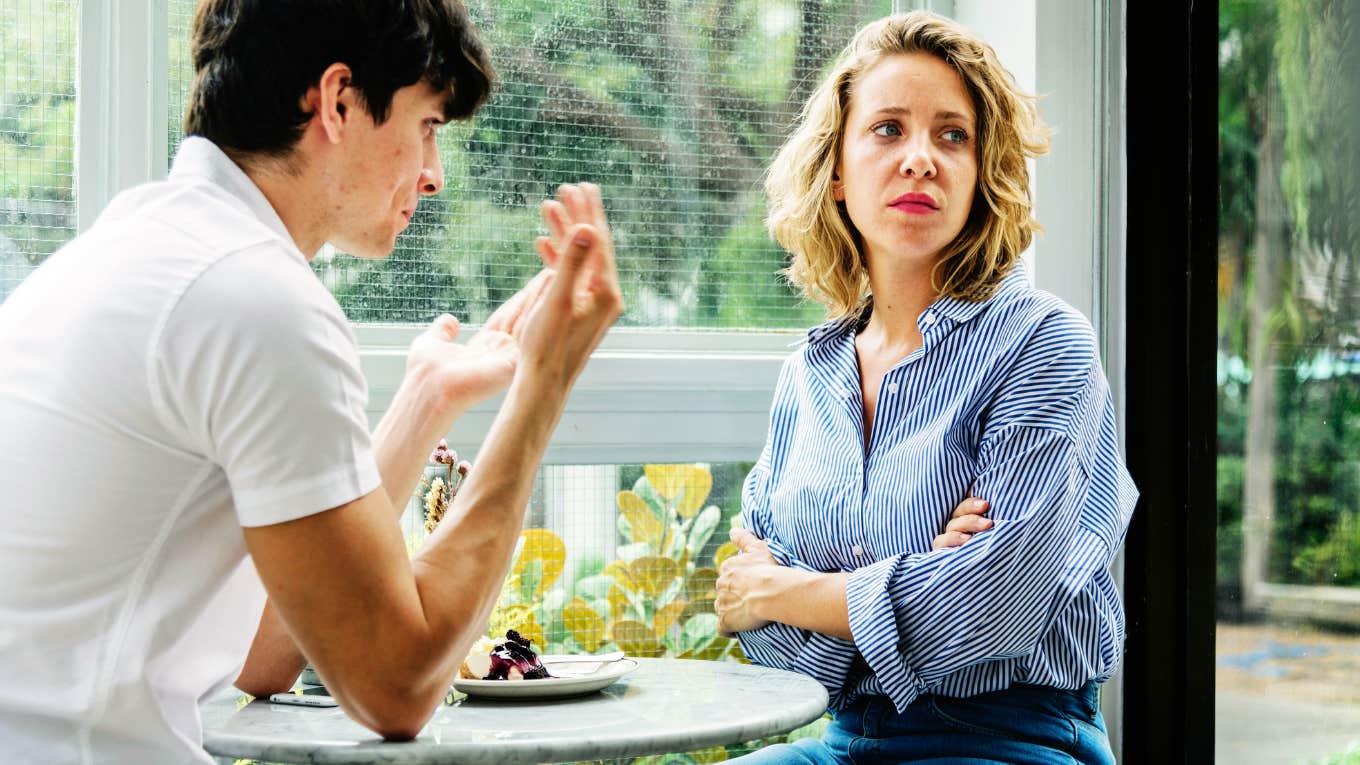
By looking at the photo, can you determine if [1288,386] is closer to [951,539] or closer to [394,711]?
[951,539]

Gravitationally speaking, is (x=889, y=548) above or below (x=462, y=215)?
below

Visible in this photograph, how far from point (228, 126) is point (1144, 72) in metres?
1.59

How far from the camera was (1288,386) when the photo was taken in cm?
195

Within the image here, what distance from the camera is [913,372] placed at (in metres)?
1.77

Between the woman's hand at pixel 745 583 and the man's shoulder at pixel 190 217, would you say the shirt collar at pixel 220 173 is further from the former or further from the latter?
the woman's hand at pixel 745 583

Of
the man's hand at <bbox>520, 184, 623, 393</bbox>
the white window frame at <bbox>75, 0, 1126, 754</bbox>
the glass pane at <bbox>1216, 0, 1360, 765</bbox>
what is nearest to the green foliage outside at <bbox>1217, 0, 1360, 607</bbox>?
the glass pane at <bbox>1216, 0, 1360, 765</bbox>

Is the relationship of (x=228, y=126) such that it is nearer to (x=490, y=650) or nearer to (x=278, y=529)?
(x=278, y=529)

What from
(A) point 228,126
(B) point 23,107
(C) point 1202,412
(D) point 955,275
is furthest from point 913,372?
(B) point 23,107

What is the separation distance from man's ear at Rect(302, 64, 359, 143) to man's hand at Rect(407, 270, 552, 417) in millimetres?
281

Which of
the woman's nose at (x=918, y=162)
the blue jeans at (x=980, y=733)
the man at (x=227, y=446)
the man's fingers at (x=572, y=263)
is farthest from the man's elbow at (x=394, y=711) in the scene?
the woman's nose at (x=918, y=162)

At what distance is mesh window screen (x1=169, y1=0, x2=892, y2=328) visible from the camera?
7.21ft

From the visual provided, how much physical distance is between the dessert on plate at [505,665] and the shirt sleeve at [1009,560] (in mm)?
426

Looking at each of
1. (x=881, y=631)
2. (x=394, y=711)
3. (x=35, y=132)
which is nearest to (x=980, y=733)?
(x=881, y=631)

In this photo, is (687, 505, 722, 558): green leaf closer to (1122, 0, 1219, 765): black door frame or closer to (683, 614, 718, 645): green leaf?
(683, 614, 718, 645): green leaf
